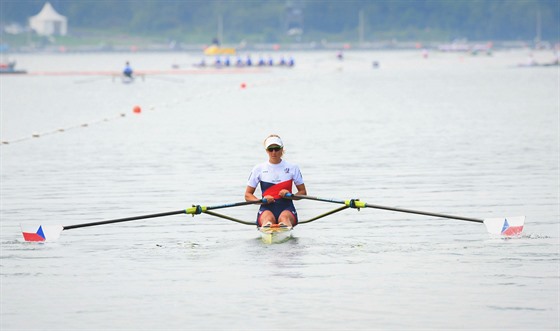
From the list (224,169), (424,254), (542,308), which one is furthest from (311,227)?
(224,169)

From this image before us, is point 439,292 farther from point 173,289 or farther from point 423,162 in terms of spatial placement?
point 423,162

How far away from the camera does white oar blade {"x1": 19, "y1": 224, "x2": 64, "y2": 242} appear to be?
906 inches

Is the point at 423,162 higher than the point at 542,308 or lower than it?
higher

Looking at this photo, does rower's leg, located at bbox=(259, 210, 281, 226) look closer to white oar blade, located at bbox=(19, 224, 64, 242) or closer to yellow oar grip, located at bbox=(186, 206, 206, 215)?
yellow oar grip, located at bbox=(186, 206, 206, 215)

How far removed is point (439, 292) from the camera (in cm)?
1847

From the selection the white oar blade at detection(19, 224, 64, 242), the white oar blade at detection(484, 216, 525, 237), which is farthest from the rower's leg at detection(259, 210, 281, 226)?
the white oar blade at detection(484, 216, 525, 237)

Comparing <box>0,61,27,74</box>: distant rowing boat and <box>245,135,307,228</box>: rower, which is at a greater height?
<box>0,61,27,74</box>: distant rowing boat

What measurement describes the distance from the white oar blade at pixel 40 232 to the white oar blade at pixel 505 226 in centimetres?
681

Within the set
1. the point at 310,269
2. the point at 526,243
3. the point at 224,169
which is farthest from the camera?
the point at 224,169

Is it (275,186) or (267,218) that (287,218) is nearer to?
(267,218)

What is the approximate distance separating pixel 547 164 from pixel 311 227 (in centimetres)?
1305

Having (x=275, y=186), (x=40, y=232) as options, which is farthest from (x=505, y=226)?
(x=40, y=232)

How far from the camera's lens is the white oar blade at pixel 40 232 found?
906 inches

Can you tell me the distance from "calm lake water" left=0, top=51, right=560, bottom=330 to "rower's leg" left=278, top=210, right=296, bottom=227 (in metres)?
0.41
